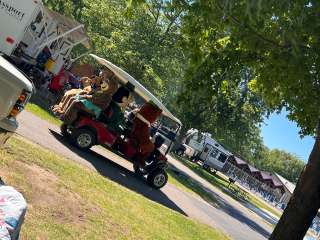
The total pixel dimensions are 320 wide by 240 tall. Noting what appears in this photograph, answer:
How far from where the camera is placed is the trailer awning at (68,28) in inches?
940

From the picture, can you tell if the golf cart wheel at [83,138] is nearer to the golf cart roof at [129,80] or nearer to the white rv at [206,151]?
the golf cart roof at [129,80]

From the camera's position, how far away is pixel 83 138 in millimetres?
14438

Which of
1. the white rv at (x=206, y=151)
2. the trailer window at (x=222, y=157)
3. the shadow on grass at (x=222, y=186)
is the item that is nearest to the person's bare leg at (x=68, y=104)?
the shadow on grass at (x=222, y=186)

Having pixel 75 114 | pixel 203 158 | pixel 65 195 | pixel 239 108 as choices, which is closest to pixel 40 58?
pixel 75 114

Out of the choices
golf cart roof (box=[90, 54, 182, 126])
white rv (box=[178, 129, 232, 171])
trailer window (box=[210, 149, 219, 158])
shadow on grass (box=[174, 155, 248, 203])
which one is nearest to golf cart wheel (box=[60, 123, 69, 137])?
golf cart roof (box=[90, 54, 182, 126])

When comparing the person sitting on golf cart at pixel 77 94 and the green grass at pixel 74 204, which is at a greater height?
the person sitting on golf cart at pixel 77 94

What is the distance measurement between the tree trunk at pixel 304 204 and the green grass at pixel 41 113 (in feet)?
34.8

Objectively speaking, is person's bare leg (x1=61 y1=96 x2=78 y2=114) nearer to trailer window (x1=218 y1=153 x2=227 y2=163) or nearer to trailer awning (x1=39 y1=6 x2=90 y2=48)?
trailer awning (x1=39 y1=6 x2=90 y2=48)

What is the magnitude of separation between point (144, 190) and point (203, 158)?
156 ft

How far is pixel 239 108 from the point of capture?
47.1 meters

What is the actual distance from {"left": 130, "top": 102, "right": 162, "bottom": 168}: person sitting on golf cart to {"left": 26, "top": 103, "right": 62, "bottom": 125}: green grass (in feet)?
10.1

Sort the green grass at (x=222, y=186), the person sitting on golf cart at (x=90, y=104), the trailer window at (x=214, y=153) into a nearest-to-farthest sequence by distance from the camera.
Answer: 1. the person sitting on golf cart at (x=90, y=104)
2. the green grass at (x=222, y=186)
3. the trailer window at (x=214, y=153)

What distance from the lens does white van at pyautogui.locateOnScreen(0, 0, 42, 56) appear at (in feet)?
62.8

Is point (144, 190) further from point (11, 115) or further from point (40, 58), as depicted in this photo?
point (40, 58)
